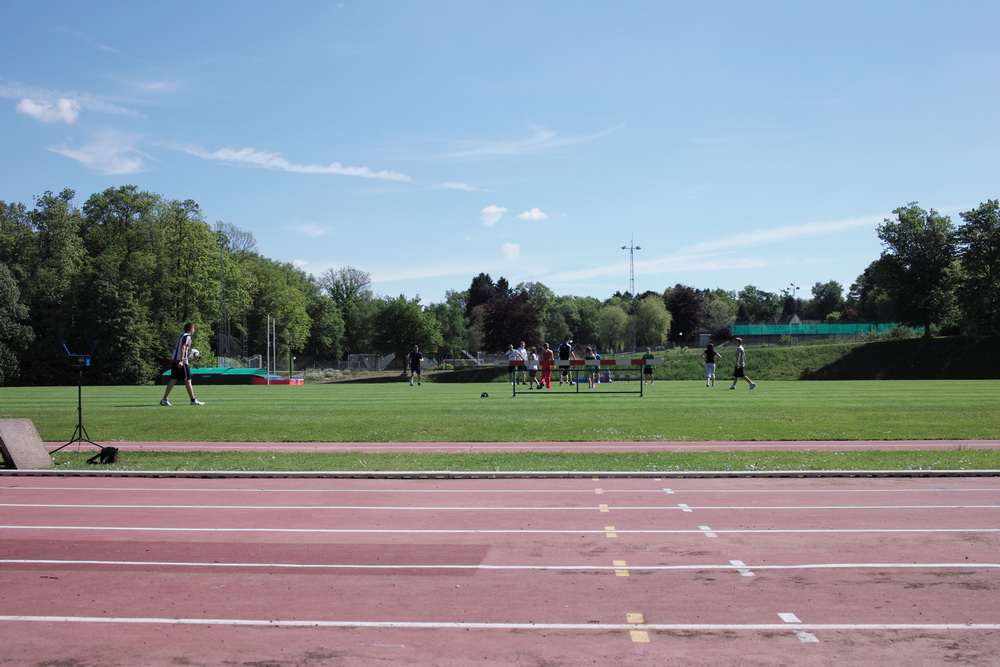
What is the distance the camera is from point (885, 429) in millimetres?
17469

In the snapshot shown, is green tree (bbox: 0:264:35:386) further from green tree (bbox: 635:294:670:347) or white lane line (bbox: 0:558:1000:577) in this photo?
green tree (bbox: 635:294:670:347)

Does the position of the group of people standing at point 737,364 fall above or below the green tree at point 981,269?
below

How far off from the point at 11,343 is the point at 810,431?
62496mm

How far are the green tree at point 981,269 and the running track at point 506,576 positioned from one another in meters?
62.2

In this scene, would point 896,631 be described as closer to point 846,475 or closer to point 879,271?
point 846,475

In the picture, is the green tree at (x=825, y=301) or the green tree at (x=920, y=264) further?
the green tree at (x=825, y=301)

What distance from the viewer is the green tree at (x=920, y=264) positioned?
70.1 metres

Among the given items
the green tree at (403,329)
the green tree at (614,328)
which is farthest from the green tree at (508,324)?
the green tree at (614,328)

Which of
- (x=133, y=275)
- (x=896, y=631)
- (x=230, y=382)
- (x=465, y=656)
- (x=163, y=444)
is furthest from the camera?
(x=133, y=275)

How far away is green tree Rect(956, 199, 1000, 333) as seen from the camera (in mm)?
64125

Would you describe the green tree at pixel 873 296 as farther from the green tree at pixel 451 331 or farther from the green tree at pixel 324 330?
the green tree at pixel 324 330

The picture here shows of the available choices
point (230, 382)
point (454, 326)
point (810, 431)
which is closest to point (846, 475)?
point (810, 431)

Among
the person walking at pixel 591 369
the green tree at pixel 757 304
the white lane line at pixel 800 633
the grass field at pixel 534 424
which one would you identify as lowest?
the white lane line at pixel 800 633

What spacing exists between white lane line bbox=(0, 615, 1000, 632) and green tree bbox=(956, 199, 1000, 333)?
68423 mm
